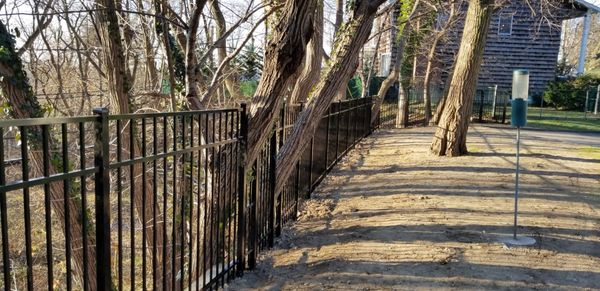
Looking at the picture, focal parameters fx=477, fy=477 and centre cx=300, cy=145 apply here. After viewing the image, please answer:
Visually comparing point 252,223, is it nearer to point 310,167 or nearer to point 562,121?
point 310,167

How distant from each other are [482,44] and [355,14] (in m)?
5.21

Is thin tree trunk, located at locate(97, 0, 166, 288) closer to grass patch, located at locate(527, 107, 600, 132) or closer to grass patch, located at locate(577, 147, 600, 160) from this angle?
grass patch, located at locate(577, 147, 600, 160)

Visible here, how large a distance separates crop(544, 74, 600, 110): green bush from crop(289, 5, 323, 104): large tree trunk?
65.4 ft

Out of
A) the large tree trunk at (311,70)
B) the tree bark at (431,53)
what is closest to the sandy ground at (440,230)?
the large tree trunk at (311,70)

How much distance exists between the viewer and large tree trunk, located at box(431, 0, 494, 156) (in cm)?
991

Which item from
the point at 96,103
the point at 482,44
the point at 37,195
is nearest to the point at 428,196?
the point at 482,44

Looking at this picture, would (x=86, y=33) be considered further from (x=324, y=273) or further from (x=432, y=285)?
(x=432, y=285)

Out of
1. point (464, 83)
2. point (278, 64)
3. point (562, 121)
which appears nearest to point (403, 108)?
point (562, 121)

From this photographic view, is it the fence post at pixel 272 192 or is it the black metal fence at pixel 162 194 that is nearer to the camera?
the black metal fence at pixel 162 194

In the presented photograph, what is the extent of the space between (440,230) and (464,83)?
5.48m

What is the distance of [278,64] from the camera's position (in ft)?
14.9

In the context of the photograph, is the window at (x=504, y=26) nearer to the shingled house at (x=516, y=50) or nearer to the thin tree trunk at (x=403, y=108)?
the shingled house at (x=516, y=50)

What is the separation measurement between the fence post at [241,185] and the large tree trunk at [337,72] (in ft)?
4.32

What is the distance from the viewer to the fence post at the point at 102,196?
86.7 inches
